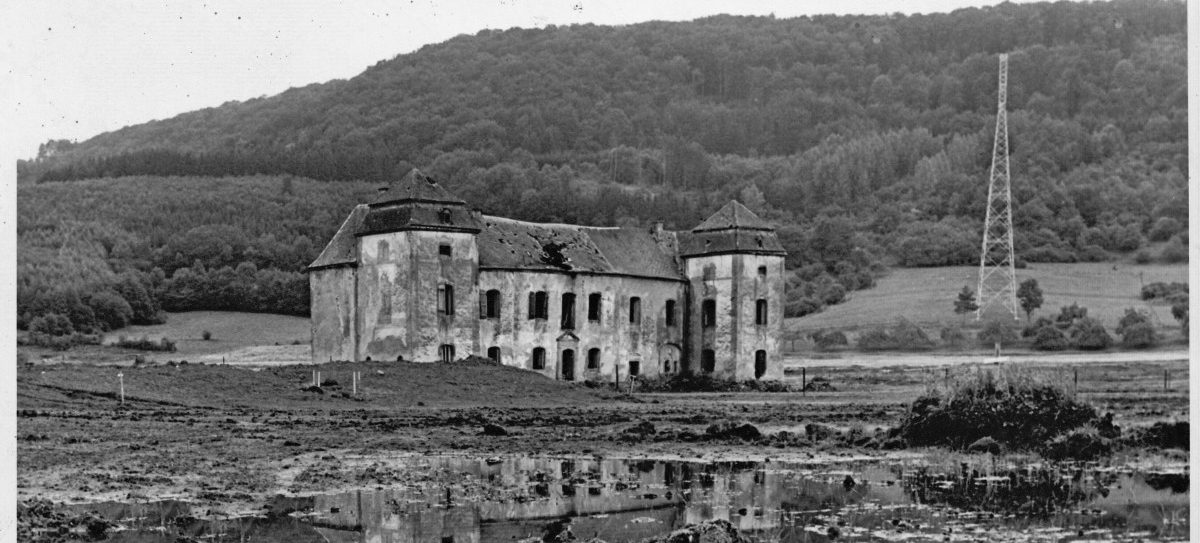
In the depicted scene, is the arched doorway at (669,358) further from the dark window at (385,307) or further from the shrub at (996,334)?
the shrub at (996,334)

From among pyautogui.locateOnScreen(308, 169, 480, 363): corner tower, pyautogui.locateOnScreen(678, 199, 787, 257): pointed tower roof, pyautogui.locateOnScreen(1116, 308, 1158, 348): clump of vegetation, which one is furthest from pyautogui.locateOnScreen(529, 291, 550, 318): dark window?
pyautogui.locateOnScreen(1116, 308, 1158, 348): clump of vegetation

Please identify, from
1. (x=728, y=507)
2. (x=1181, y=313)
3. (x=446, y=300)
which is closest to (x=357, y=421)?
(x=728, y=507)

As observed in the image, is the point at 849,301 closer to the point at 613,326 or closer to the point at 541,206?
the point at 541,206

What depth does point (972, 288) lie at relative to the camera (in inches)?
4439

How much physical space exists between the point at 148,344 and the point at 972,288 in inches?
2138

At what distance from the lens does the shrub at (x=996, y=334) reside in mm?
95250

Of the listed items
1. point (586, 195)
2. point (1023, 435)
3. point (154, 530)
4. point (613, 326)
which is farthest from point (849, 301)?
point (154, 530)

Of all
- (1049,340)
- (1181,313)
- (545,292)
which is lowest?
(1049,340)

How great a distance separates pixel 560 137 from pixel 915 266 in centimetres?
6497

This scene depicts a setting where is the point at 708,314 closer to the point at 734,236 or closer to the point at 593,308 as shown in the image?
the point at 734,236

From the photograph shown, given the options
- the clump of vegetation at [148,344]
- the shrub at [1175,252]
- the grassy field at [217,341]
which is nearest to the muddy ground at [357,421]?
the grassy field at [217,341]

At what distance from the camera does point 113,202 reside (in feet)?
479

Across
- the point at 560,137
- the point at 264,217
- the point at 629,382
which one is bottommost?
the point at 629,382

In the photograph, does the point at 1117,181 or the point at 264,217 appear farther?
the point at 1117,181
